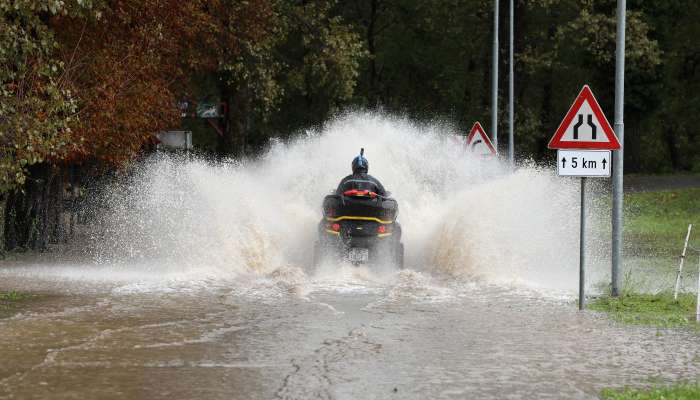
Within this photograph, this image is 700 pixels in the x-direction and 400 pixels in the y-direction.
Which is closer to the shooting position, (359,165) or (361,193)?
(361,193)

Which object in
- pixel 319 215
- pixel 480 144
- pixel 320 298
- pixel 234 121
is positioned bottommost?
pixel 320 298

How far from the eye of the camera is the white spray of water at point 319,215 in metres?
20.8

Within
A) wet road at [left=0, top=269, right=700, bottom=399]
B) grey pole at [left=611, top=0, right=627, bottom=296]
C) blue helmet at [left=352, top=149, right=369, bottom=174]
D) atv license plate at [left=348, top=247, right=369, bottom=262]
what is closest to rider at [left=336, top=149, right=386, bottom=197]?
blue helmet at [left=352, top=149, right=369, bottom=174]

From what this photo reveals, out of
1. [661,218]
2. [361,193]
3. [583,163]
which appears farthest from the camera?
[661,218]

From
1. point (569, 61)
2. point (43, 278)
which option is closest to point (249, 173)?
point (43, 278)

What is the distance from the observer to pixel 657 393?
9.84 metres

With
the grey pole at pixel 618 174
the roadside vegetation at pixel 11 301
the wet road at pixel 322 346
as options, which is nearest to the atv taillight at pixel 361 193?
the wet road at pixel 322 346

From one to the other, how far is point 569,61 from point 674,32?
19.0 feet

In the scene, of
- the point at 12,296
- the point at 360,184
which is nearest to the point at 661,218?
the point at 360,184

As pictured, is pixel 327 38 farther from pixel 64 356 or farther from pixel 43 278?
pixel 64 356

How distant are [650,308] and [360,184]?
6.11 metres

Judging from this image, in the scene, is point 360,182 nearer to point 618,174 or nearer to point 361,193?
point 361,193

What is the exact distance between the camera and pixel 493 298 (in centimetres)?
1688

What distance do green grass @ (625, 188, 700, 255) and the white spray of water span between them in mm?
2596
